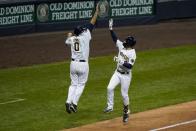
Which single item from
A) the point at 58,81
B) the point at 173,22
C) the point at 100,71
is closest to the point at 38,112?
the point at 58,81

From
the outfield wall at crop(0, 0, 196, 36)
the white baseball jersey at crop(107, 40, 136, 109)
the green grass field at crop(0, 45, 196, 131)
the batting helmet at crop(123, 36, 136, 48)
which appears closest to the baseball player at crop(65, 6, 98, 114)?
the green grass field at crop(0, 45, 196, 131)

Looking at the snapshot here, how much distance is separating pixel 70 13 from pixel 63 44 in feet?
11.4

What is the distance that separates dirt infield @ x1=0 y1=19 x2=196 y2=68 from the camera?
75.8ft

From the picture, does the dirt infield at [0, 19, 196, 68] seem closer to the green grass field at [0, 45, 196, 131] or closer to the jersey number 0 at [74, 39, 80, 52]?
the green grass field at [0, 45, 196, 131]

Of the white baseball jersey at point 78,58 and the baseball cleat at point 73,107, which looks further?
the baseball cleat at point 73,107

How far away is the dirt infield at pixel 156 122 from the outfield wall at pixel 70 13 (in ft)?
42.1

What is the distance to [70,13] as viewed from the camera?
93.9ft

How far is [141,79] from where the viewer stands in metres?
19.3

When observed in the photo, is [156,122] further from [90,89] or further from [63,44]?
[63,44]

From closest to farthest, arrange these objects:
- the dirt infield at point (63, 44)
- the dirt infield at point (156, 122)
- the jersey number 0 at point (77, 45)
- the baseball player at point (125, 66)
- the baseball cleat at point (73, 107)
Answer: the dirt infield at point (156, 122), the baseball player at point (125, 66), the jersey number 0 at point (77, 45), the baseball cleat at point (73, 107), the dirt infield at point (63, 44)

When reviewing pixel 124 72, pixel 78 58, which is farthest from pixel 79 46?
pixel 124 72

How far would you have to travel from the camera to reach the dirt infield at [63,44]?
910 inches

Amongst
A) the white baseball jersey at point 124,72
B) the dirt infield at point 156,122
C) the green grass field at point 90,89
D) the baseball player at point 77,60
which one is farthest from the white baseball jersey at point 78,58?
the dirt infield at point 156,122

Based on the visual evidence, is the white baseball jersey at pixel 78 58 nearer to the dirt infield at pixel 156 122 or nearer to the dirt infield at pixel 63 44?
the dirt infield at pixel 156 122
